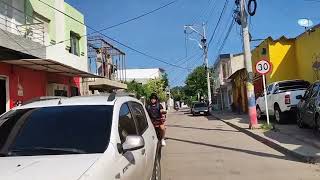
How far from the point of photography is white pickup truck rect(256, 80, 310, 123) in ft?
71.5

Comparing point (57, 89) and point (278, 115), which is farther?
point (57, 89)

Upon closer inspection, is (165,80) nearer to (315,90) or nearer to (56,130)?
(315,90)

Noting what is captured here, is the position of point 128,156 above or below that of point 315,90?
below

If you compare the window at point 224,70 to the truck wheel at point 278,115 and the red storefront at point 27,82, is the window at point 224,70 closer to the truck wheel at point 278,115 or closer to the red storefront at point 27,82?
the truck wheel at point 278,115

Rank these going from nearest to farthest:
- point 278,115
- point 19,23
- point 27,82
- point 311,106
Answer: point 311,106 < point 27,82 < point 19,23 < point 278,115

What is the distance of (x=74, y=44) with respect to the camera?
28266 millimetres

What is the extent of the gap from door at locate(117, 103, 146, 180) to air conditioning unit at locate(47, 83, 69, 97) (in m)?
16.4

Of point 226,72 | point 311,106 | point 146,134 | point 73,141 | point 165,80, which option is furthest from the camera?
point 165,80

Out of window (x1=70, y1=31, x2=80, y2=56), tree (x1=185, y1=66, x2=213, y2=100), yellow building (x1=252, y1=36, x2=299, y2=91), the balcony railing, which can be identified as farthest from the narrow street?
tree (x1=185, y1=66, x2=213, y2=100)

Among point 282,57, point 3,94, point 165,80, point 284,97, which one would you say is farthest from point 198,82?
point 3,94

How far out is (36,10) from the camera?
73.2 ft

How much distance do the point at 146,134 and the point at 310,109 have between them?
35.0 feet

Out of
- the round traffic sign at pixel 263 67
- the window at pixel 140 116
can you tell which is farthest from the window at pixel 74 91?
the window at pixel 140 116

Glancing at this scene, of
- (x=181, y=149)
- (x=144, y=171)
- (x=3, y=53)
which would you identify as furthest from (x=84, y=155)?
(x=3, y=53)
